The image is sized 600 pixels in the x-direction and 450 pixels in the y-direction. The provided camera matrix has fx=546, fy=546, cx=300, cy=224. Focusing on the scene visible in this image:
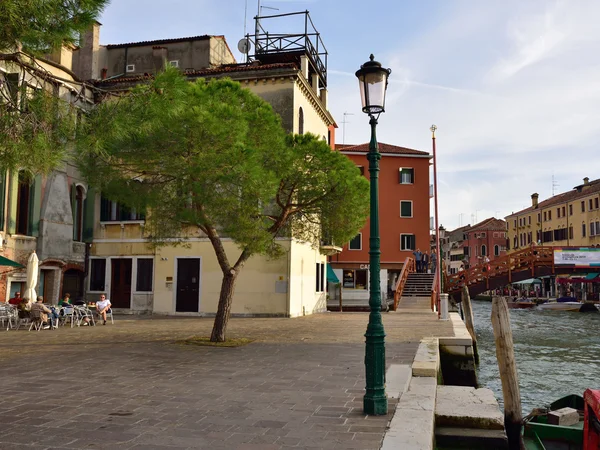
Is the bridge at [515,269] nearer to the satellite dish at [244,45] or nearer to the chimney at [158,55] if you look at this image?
the satellite dish at [244,45]

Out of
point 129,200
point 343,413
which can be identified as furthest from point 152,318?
point 343,413

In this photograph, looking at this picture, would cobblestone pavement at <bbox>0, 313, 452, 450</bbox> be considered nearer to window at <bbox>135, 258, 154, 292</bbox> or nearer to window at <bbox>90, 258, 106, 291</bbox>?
window at <bbox>135, 258, 154, 292</bbox>

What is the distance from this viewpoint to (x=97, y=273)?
71.7ft

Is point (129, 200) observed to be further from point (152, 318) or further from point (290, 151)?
point (152, 318)

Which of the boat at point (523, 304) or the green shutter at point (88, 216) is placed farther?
the boat at point (523, 304)

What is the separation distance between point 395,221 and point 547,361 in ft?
63.1

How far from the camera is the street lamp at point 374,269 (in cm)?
577

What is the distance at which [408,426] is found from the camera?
5152mm

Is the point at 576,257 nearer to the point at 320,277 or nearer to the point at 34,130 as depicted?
the point at 320,277

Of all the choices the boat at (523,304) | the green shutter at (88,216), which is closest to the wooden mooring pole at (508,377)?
the green shutter at (88,216)

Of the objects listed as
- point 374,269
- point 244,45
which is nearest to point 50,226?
point 244,45

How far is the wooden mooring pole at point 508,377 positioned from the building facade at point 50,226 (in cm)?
1347

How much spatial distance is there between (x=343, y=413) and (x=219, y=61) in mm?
21003

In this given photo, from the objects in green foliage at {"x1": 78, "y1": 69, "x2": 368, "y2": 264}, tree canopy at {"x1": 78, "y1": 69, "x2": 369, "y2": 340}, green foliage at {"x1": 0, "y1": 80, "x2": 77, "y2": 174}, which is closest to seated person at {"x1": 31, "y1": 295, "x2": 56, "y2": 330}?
green foliage at {"x1": 78, "y1": 69, "x2": 368, "y2": 264}
